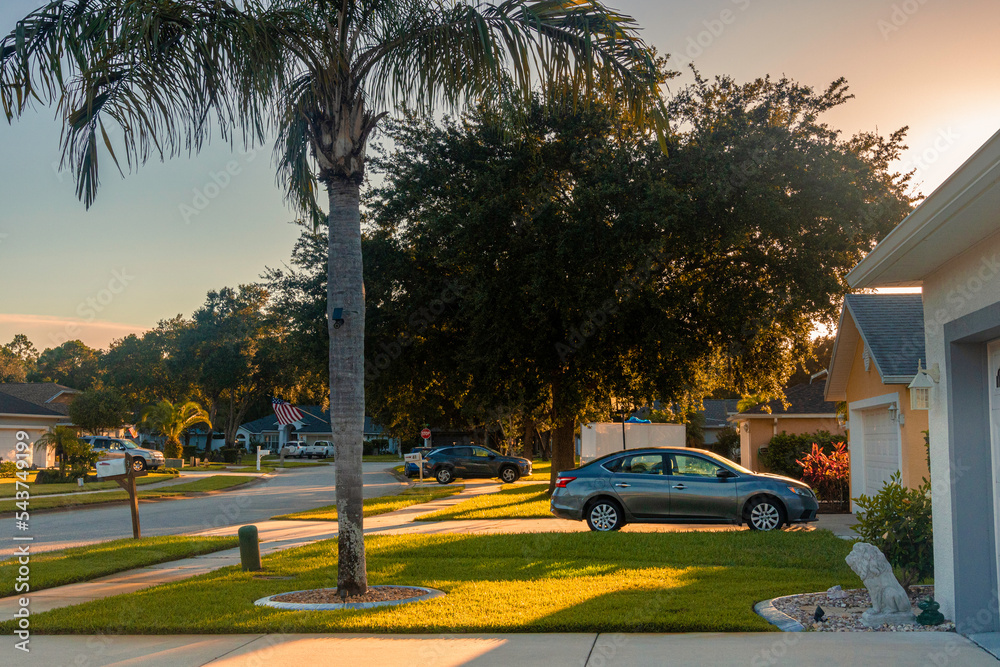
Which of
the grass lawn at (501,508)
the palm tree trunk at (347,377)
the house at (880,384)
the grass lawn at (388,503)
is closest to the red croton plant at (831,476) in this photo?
the house at (880,384)

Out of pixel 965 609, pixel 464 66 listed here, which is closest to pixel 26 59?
pixel 464 66

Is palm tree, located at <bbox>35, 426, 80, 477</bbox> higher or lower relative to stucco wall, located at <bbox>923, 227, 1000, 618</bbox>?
Answer: lower

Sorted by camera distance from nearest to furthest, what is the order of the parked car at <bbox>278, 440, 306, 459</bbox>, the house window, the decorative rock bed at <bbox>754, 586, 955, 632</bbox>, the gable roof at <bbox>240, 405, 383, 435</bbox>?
the decorative rock bed at <bbox>754, 586, 955, 632</bbox> → the house window → the parked car at <bbox>278, 440, 306, 459</bbox> → the gable roof at <bbox>240, 405, 383, 435</bbox>

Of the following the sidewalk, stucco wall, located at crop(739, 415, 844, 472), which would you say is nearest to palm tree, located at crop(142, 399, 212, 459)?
stucco wall, located at crop(739, 415, 844, 472)

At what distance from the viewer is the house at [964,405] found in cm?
706

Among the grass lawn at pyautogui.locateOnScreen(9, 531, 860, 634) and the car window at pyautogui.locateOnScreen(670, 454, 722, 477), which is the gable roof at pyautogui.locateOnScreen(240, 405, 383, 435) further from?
the grass lawn at pyautogui.locateOnScreen(9, 531, 860, 634)

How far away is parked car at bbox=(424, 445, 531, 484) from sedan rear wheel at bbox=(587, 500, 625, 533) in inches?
763

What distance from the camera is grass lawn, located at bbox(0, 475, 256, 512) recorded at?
24047mm

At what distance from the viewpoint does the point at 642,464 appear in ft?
51.8

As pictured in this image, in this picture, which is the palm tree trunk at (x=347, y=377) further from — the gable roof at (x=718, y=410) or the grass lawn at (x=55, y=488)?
the gable roof at (x=718, y=410)

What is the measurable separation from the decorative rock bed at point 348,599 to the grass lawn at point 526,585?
0.73 feet

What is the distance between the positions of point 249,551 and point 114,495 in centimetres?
1916

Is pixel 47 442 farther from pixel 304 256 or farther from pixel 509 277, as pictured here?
pixel 509 277

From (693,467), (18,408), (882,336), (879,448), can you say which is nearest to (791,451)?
(879,448)
